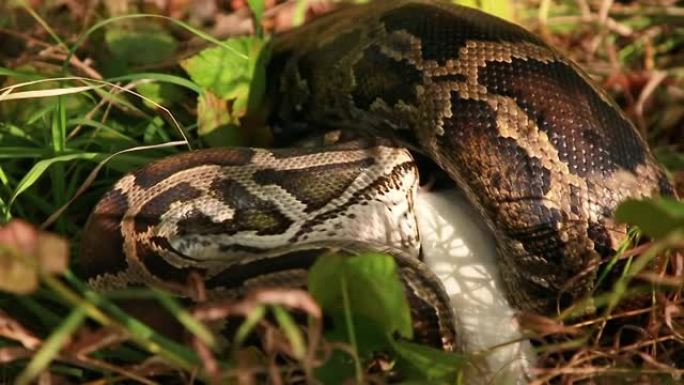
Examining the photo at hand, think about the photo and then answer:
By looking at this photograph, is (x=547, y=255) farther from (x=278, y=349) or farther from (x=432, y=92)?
(x=278, y=349)

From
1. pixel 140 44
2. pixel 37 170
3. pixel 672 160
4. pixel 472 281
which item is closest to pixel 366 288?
pixel 472 281

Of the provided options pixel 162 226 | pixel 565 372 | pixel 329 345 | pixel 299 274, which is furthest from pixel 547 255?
pixel 162 226

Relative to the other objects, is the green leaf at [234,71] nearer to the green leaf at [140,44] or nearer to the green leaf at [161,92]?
the green leaf at [161,92]

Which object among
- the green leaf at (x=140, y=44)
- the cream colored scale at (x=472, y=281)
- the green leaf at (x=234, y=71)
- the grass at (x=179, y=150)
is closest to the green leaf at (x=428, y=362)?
the grass at (x=179, y=150)

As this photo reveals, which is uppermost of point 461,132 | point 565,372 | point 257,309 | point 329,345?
point 461,132

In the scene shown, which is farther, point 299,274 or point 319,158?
point 319,158

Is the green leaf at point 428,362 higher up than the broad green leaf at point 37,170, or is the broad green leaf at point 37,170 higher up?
the broad green leaf at point 37,170

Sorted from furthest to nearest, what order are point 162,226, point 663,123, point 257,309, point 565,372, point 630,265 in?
point 663,123 < point 162,226 < point 630,265 < point 565,372 < point 257,309

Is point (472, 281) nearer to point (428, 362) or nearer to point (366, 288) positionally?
point (428, 362)
